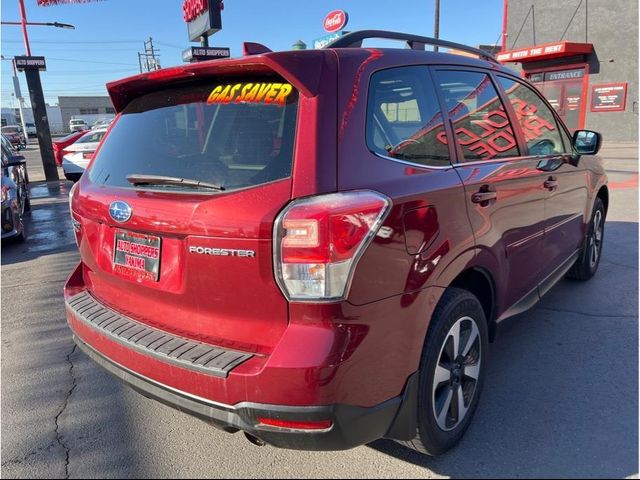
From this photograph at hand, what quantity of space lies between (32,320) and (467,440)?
3.78m

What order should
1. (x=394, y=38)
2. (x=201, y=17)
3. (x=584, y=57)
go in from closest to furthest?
1. (x=394, y=38)
2. (x=201, y=17)
3. (x=584, y=57)

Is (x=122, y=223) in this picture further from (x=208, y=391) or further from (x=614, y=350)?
(x=614, y=350)

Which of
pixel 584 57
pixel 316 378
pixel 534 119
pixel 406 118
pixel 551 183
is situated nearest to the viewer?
pixel 316 378

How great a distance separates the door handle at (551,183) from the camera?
11.1ft

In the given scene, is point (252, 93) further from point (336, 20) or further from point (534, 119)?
point (336, 20)

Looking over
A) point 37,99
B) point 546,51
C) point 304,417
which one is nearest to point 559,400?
point 304,417

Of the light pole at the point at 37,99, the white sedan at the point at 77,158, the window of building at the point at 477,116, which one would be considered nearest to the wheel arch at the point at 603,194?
the window of building at the point at 477,116

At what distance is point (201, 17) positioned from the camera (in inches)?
427

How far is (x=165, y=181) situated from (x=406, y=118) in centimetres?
117

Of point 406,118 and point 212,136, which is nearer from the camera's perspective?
point 212,136

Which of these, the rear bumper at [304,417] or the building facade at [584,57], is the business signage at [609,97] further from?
the rear bumper at [304,417]

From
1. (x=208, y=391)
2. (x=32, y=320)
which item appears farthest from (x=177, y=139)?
(x=32, y=320)

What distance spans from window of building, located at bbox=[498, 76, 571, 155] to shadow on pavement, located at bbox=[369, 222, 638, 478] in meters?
1.33

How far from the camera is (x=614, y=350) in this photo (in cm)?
354
